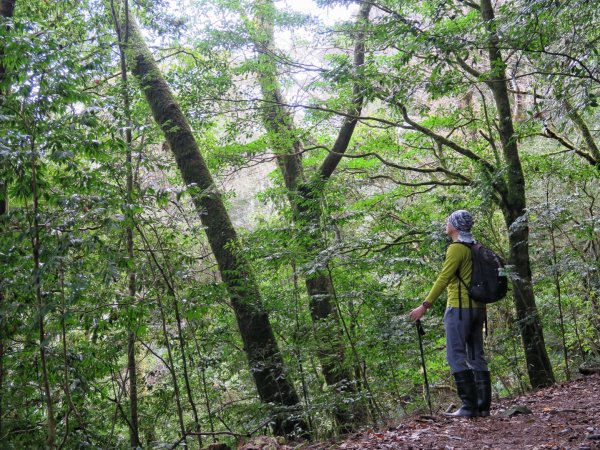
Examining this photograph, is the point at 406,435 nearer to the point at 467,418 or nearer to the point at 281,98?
the point at 467,418

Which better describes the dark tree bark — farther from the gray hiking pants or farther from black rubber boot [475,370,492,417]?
black rubber boot [475,370,492,417]

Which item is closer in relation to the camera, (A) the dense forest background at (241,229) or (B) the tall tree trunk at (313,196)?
(A) the dense forest background at (241,229)

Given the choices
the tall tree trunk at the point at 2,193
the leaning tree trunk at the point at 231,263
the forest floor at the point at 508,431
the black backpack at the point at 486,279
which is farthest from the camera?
the leaning tree trunk at the point at 231,263

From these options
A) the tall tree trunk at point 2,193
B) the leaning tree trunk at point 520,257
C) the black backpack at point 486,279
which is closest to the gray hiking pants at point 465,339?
the black backpack at point 486,279

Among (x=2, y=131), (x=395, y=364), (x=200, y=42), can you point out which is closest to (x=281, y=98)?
(x=200, y=42)

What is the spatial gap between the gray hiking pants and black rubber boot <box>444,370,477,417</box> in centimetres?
6

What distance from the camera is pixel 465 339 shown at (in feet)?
17.2

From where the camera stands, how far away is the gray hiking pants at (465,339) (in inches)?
205

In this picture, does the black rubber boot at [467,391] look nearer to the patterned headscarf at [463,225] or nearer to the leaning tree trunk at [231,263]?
the patterned headscarf at [463,225]

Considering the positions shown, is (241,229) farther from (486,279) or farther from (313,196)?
(486,279)

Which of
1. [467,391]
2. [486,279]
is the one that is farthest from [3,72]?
[467,391]

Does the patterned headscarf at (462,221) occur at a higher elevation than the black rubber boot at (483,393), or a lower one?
higher

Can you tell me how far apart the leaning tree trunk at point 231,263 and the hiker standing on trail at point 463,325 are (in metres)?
2.70

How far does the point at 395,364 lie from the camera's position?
845 centimetres
